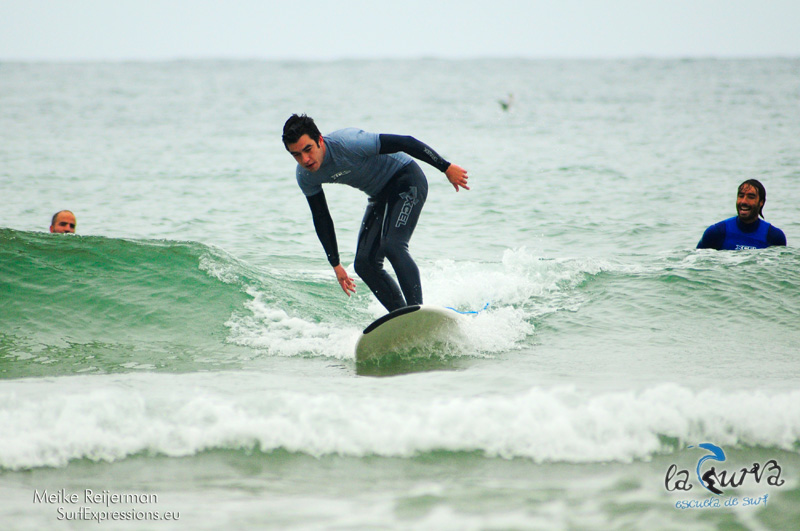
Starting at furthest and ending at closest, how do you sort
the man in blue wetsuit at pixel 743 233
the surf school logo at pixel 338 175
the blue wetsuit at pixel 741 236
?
the blue wetsuit at pixel 741 236 < the man in blue wetsuit at pixel 743 233 < the surf school logo at pixel 338 175

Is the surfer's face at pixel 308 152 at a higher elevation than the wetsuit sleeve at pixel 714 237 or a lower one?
higher

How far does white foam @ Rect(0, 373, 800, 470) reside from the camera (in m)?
3.97

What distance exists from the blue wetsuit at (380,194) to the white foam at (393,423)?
1.30 meters

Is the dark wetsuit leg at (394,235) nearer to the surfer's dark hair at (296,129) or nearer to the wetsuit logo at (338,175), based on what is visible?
the wetsuit logo at (338,175)

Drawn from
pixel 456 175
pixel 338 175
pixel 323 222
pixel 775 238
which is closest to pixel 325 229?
pixel 323 222

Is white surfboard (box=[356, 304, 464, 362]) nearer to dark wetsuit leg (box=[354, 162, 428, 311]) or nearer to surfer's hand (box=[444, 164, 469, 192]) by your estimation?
dark wetsuit leg (box=[354, 162, 428, 311])

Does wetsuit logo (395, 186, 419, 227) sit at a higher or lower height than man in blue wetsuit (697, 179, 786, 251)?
lower

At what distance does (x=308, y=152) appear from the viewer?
4.93 meters

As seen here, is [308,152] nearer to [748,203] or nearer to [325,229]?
[325,229]

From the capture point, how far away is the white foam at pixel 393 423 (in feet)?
13.0

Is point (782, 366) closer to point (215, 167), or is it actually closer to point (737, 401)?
point (737, 401)

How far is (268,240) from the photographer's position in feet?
35.2

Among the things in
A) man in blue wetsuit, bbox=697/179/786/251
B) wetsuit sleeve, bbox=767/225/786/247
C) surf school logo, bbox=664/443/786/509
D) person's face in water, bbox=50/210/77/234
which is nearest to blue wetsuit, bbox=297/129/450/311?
surf school logo, bbox=664/443/786/509

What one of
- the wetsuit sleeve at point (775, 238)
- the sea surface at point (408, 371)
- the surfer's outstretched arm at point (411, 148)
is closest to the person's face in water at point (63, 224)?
the sea surface at point (408, 371)
